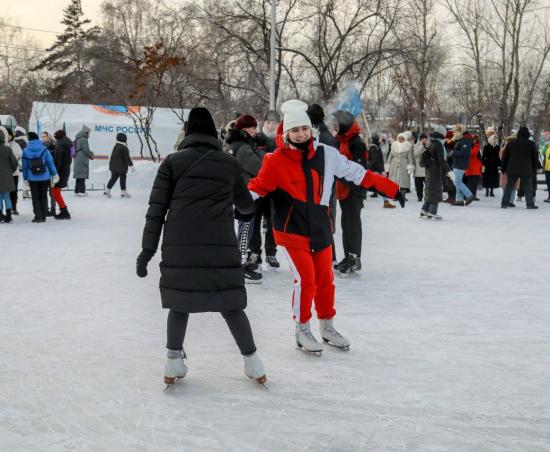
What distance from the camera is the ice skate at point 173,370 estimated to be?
406cm

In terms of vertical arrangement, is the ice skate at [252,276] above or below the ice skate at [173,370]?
below

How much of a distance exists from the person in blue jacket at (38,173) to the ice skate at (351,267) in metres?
6.72

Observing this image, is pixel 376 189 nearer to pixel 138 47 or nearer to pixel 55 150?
pixel 55 150

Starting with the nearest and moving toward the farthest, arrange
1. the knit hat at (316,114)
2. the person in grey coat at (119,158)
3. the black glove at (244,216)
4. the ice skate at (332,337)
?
the black glove at (244,216)
the ice skate at (332,337)
the knit hat at (316,114)
the person in grey coat at (119,158)

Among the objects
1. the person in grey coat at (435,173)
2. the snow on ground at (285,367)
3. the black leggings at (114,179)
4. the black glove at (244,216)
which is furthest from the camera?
the black leggings at (114,179)

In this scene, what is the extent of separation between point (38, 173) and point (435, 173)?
668 centimetres

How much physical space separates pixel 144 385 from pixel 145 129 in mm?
23916

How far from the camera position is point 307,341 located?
187 inches

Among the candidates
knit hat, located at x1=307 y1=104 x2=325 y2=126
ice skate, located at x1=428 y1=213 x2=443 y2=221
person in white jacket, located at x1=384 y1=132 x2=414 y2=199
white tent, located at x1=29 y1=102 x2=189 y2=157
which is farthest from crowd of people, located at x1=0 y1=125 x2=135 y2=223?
white tent, located at x1=29 y1=102 x2=189 y2=157

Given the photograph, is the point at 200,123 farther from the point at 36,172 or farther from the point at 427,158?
the point at 427,158

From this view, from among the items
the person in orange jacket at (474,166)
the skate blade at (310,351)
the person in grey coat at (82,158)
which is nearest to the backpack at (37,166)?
the person in grey coat at (82,158)

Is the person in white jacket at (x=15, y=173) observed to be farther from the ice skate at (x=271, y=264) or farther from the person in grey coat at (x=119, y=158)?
the ice skate at (x=271, y=264)

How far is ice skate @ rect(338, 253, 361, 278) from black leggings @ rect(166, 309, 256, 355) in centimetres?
370

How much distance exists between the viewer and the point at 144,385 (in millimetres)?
4141
